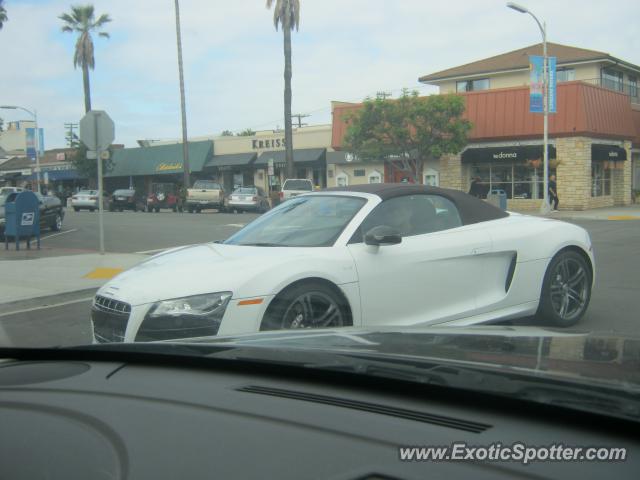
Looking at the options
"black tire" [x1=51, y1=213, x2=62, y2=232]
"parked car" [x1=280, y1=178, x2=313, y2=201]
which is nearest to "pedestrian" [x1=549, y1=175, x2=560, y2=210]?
"parked car" [x1=280, y1=178, x2=313, y2=201]

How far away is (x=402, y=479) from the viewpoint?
4.74 feet

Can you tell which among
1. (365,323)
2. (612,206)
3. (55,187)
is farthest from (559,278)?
(55,187)

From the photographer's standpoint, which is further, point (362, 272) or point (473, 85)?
point (473, 85)

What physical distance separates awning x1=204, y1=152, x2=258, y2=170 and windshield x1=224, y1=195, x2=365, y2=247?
4001 cm

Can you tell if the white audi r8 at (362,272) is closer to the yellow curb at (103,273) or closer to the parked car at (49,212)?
the yellow curb at (103,273)

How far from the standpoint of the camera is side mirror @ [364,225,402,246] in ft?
17.0

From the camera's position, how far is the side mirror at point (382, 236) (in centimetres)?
519

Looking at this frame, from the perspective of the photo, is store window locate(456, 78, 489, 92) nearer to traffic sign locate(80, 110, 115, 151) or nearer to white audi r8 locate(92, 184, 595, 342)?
traffic sign locate(80, 110, 115, 151)

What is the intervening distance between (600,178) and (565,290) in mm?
29331

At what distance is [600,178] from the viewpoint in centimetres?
3316

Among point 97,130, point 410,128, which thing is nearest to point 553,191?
point 410,128

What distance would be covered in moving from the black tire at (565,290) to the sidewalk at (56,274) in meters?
6.65

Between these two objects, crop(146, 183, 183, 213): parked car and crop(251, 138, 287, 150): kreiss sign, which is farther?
crop(251, 138, 287, 150): kreiss sign

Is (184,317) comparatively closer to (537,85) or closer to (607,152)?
(537,85)
